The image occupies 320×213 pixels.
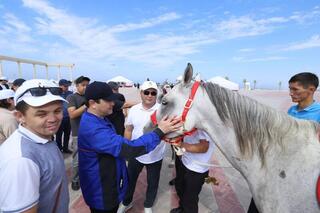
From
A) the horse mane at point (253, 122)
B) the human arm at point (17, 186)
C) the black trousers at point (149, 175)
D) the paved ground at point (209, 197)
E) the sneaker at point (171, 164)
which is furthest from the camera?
the sneaker at point (171, 164)

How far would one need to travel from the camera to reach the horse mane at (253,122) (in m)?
1.66

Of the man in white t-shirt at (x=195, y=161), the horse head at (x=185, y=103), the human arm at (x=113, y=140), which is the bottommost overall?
the man in white t-shirt at (x=195, y=161)

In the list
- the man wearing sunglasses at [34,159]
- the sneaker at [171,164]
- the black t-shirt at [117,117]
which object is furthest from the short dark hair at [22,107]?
the sneaker at [171,164]

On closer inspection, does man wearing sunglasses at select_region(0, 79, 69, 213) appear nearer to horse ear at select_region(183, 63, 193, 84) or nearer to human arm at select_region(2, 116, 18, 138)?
horse ear at select_region(183, 63, 193, 84)

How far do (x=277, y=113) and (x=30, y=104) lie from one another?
6.04 ft

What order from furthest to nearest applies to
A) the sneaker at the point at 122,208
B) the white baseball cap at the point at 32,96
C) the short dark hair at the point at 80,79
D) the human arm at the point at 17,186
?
1. the short dark hair at the point at 80,79
2. the sneaker at the point at 122,208
3. the white baseball cap at the point at 32,96
4. the human arm at the point at 17,186

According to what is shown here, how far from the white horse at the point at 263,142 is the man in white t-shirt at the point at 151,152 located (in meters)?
1.12

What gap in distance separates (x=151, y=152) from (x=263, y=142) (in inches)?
67.6

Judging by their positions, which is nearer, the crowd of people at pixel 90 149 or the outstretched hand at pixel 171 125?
the crowd of people at pixel 90 149

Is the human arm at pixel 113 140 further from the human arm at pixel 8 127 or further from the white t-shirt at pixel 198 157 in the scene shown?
the human arm at pixel 8 127

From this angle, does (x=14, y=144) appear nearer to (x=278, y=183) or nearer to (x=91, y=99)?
(x=91, y=99)

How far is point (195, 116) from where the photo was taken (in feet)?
6.35

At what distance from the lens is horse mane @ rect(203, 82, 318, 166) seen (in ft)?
5.44

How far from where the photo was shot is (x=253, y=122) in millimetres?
1703
